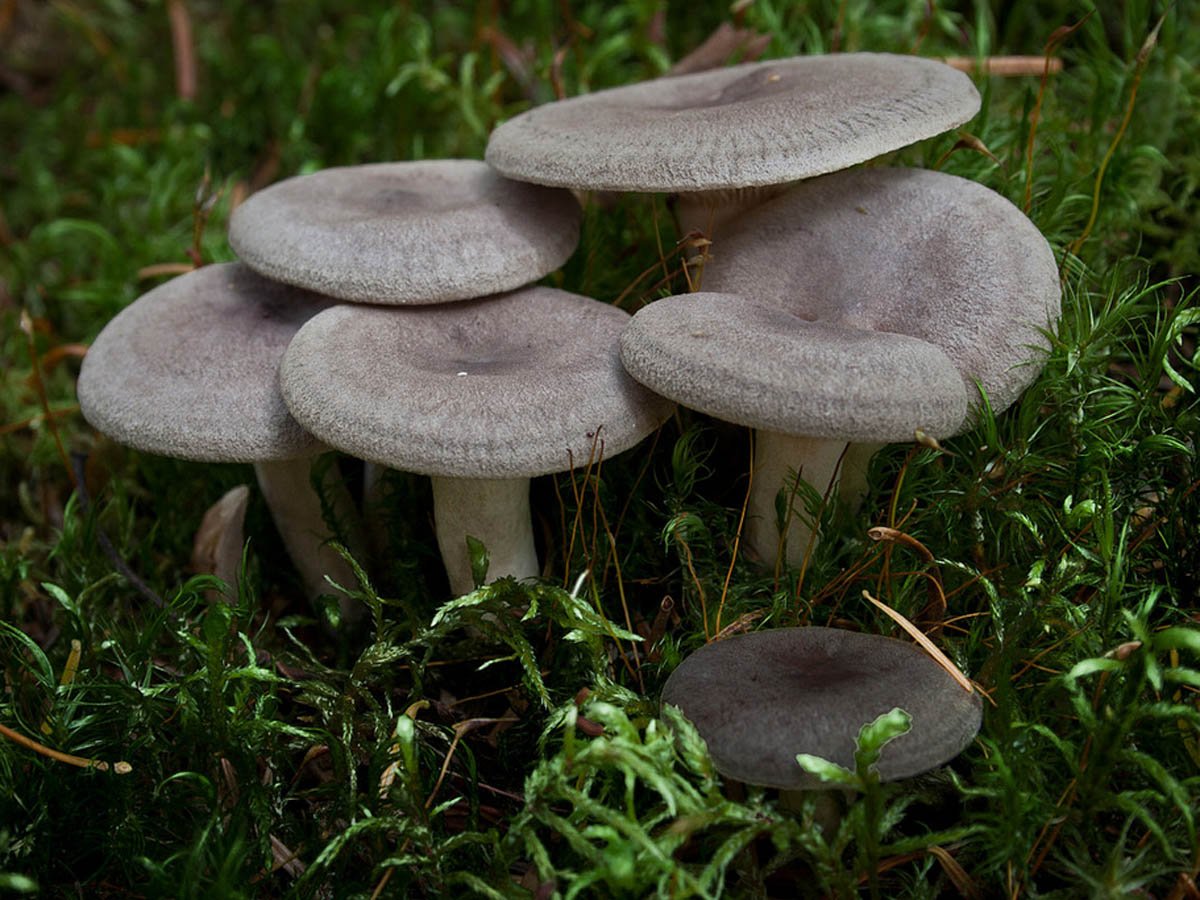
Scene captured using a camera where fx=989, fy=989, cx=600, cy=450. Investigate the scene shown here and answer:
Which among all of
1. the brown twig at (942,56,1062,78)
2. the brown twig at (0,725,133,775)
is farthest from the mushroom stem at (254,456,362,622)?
the brown twig at (942,56,1062,78)

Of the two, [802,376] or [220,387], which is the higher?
[802,376]

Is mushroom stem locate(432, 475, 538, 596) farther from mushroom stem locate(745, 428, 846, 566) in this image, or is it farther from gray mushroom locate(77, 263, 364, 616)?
mushroom stem locate(745, 428, 846, 566)

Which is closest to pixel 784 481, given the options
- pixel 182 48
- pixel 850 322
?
pixel 850 322

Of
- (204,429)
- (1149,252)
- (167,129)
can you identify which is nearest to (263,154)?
(167,129)

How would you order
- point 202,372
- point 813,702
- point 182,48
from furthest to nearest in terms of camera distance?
point 182,48, point 202,372, point 813,702

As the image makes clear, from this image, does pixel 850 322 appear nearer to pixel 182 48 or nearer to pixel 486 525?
pixel 486 525

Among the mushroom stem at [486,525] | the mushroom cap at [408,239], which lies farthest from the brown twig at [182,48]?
the mushroom stem at [486,525]
